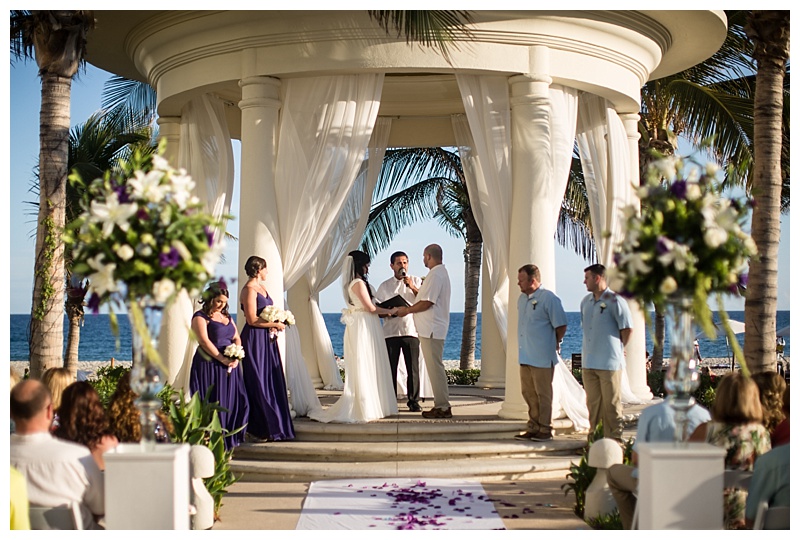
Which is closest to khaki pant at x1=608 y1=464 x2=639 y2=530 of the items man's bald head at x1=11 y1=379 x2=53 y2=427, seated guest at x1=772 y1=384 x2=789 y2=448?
seated guest at x1=772 y1=384 x2=789 y2=448

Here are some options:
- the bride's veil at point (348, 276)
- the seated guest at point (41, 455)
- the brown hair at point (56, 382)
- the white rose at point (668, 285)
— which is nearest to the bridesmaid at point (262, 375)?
the bride's veil at point (348, 276)

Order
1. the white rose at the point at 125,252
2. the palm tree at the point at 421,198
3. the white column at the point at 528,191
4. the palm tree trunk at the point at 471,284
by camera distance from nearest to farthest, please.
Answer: the white rose at the point at 125,252 → the white column at the point at 528,191 → the palm tree trunk at the point at 471,284 → the palm tree at the point at 421,198

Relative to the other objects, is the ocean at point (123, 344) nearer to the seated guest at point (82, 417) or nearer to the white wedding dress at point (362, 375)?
the white wedding dress at point (362, 375)

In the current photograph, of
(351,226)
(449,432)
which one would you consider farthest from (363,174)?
(449,432)

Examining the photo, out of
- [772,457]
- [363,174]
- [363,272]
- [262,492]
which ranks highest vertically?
[363,174]

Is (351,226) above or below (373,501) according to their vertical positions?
above

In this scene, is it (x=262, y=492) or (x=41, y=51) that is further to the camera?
(x=41, y=51)

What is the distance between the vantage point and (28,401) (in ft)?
17.8

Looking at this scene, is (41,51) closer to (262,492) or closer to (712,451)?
(262,492)

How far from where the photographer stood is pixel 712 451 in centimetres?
558

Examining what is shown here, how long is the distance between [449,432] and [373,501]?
2.05 m

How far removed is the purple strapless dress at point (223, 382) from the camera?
9.49m

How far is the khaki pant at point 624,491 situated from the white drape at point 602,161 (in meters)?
6.00

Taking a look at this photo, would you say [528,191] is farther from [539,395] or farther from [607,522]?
[607,522]
